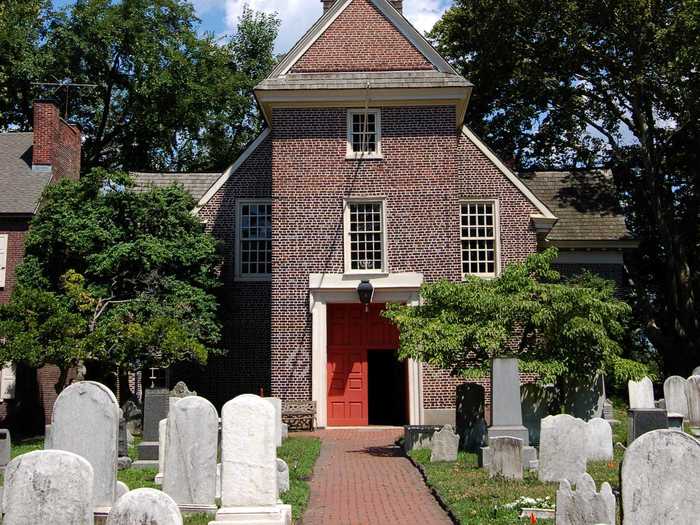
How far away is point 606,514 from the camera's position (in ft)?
26.7

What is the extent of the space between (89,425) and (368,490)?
178 inches

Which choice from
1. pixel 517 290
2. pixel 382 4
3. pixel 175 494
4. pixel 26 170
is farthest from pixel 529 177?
pixel 175 494

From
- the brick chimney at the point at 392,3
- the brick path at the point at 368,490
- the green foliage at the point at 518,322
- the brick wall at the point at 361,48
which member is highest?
the brick chimney at the point at 392,3

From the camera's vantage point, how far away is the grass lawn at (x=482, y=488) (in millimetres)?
9789

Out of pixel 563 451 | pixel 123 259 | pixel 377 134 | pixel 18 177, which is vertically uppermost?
pixel 377 134

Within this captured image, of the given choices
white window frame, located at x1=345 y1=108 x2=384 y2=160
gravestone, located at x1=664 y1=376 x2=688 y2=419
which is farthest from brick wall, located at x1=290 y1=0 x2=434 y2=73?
gravestone, located at x1=664 y1=376 x2=688 y2=419

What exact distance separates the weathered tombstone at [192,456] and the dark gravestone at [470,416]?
276 inches

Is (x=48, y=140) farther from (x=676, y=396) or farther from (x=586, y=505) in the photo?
(x=586, y=505)

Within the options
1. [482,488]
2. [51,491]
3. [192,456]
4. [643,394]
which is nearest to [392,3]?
[643,394]

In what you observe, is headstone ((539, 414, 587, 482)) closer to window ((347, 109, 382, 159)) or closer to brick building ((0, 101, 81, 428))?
window ((347, 109, 382, 159))

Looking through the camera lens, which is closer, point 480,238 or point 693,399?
point 693,399

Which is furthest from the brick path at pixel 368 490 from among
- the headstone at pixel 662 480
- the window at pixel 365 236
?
the window at pixel 365 236

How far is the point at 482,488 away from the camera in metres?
11.7

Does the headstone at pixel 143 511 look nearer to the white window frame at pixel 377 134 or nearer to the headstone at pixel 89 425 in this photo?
the headstone at pixel 89 425
